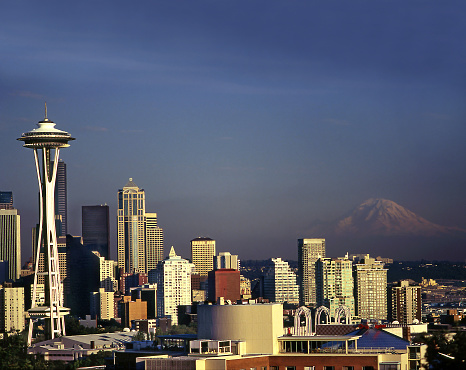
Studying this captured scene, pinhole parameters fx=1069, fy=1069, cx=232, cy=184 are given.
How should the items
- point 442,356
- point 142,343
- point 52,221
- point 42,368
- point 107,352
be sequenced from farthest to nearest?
point 52,221
point 107,352
point 42,368
point 142,343
point 442,356

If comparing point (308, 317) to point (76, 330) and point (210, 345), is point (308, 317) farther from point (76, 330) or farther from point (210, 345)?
point (76, 330)

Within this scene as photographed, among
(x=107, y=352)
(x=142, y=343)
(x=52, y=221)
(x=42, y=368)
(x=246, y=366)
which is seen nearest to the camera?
(x=246, y=366)

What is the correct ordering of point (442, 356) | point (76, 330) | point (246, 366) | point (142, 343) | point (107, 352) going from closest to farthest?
point (246, 366) → point (442, 356) → point (142, 343) → point (107, 352) → point (76, 330)

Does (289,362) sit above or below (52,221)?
below

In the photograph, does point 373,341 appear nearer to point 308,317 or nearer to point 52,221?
point 308,317

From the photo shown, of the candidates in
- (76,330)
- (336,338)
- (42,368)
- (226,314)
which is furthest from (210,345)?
(76,330)

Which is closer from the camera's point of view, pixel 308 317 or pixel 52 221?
pixel 308 317

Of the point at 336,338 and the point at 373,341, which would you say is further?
the point at 373,341

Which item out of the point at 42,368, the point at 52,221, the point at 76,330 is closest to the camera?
the point at 42,368

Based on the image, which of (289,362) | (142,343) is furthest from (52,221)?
(289,362)
